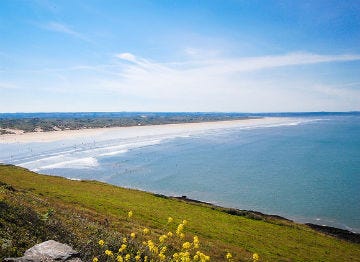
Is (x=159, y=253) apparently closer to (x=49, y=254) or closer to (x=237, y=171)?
(x=49, y=254)

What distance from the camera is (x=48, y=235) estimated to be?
1689 centimetres

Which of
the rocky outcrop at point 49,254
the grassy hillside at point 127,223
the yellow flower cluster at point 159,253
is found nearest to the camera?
the yellow flower cluster at point 159,253

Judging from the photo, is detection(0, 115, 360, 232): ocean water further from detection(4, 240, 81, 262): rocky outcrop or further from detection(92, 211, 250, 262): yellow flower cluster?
detection(4, 240, 81, 262): rocky outcrop

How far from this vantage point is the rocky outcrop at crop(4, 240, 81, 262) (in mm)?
12109

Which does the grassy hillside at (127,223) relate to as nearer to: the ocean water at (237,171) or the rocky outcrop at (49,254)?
the rocky outcrop at (49,254)

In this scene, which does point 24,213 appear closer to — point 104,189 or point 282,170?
point 104,189

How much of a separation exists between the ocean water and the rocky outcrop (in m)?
55.0

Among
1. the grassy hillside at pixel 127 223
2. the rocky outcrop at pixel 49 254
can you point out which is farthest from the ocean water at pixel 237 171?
the rocky outcrop at pixel 49 254

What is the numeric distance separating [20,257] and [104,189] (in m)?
52.6

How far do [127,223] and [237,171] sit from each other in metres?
74.1

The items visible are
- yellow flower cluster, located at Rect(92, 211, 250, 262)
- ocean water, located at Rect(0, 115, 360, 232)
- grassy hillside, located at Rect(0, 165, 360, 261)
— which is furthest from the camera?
ocean water, located at Rect(0, 115, 360, 232)

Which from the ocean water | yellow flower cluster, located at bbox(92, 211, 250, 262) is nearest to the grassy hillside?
yellow flower cluster, located at bbox(92, 211, 250, 262)

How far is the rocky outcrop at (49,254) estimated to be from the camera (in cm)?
A: 1211

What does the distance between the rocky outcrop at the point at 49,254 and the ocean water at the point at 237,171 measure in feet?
180
